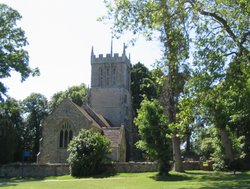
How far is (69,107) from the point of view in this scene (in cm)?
4572

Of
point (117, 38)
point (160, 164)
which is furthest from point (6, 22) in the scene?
point (160, 164)

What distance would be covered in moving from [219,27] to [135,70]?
53631 millimetres

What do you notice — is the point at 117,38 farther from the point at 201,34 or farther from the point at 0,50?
the point at 0,50

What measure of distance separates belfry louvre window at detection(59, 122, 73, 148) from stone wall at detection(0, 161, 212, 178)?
9.52 meters

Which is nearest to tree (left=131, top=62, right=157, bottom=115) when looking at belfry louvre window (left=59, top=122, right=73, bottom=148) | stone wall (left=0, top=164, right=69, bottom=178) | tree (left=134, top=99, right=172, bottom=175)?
belfry louvre window (left=59, top=122, right=73, bottom=148)

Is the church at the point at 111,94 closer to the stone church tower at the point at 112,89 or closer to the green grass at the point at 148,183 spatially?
the stone church tower at the point at 112,89

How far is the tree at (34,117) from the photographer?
68.6m

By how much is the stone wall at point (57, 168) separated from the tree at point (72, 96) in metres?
36.9

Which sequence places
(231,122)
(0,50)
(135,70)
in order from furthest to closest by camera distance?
(135,70) < (231,122) < (0,50)

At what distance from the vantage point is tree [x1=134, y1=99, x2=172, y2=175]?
28.5m

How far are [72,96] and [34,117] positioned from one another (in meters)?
8.64

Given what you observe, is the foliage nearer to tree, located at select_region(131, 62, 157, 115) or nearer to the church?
the church

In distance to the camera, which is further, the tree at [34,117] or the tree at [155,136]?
the tree at [34,117]

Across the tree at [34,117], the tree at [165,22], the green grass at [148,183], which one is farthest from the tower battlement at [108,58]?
the tree at [165,22]
